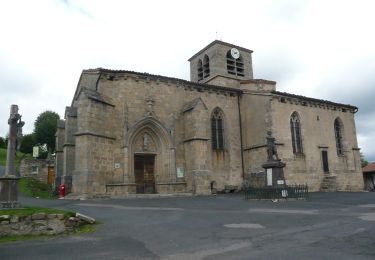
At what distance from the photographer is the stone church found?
62.3 feet

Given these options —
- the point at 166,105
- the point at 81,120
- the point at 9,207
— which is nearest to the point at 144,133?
the point at 166,105

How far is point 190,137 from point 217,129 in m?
3.31

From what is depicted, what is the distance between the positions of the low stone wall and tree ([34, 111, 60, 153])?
41.8m

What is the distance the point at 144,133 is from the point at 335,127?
17162 millimetres

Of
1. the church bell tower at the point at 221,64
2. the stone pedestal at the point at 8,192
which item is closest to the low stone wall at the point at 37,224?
the stone pedestal at the point at 8,192

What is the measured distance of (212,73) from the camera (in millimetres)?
30047

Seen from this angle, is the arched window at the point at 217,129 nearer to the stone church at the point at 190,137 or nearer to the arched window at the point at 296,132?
the stone church at the point at 190,137

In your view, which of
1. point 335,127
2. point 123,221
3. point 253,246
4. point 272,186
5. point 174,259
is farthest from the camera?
point 335,127

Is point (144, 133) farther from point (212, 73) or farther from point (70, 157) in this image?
point (212, 73)

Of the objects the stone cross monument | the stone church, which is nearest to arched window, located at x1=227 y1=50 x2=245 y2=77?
the stone church

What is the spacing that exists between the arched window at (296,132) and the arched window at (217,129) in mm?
5463

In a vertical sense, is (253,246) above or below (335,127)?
below

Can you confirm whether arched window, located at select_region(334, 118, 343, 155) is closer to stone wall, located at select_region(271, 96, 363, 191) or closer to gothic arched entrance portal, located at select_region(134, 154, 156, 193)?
stone wall, located at select_region(271, 96, 363, 191)

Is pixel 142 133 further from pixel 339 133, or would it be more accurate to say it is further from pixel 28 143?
pixel 28 143
